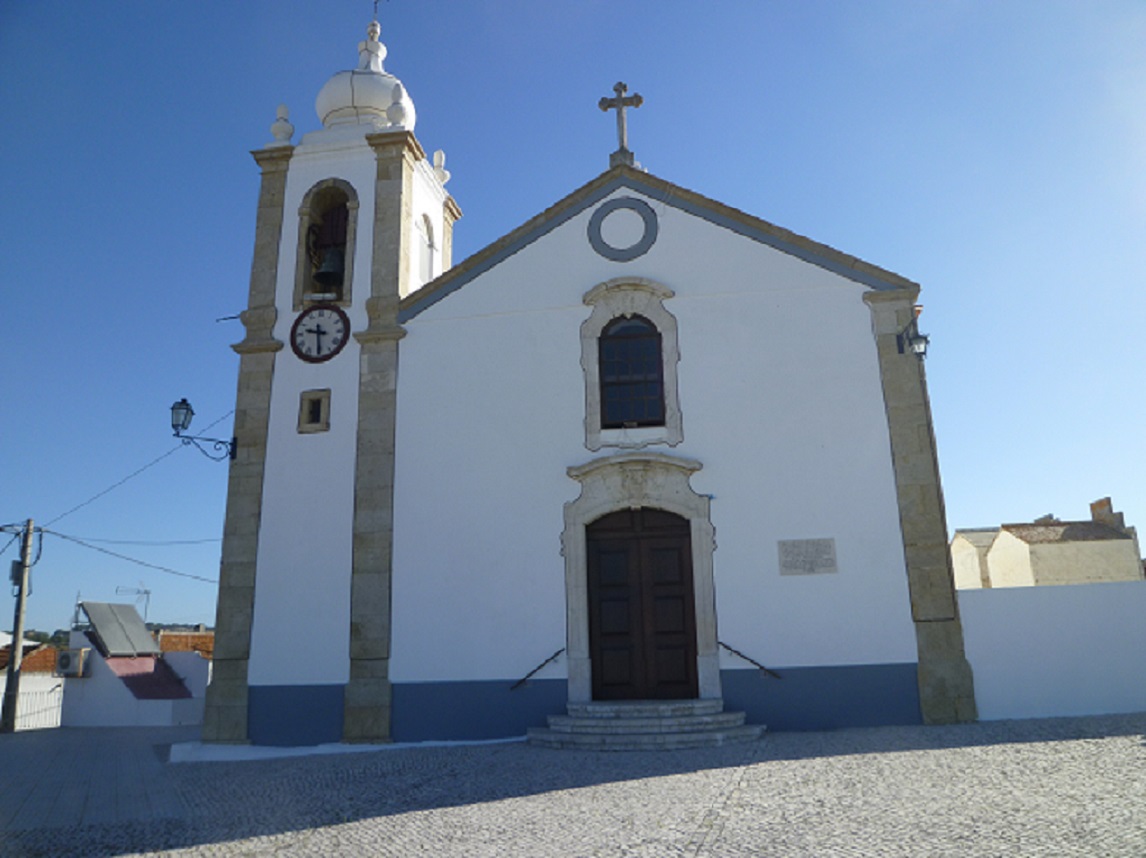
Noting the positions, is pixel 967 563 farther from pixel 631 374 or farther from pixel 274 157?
pixel 274 157

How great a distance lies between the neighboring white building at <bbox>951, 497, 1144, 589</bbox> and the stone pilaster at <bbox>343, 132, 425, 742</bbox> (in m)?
16.2

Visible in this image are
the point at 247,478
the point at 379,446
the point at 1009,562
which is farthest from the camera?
the point at 1009,562

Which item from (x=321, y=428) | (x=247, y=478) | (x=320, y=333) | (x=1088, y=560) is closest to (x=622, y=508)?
(x=321, y=428)

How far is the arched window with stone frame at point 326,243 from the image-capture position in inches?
457

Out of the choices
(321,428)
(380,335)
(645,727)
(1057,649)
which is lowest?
(645,727)

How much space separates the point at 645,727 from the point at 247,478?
19.6 ft

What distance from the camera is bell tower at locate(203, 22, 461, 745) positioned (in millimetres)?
10070

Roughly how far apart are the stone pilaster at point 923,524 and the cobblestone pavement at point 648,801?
51cm

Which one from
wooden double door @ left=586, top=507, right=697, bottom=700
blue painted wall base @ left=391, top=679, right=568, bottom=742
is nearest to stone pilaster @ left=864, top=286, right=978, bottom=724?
wooden double door @ left=586, top=507, right=697, bottom=700

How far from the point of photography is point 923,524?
9289mm

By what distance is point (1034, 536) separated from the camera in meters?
22.1

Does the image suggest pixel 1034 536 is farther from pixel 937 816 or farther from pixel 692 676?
pixel 937 816

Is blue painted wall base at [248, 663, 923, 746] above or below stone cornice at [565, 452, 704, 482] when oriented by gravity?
below

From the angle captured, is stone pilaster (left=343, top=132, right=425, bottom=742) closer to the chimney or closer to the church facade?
the church facade
